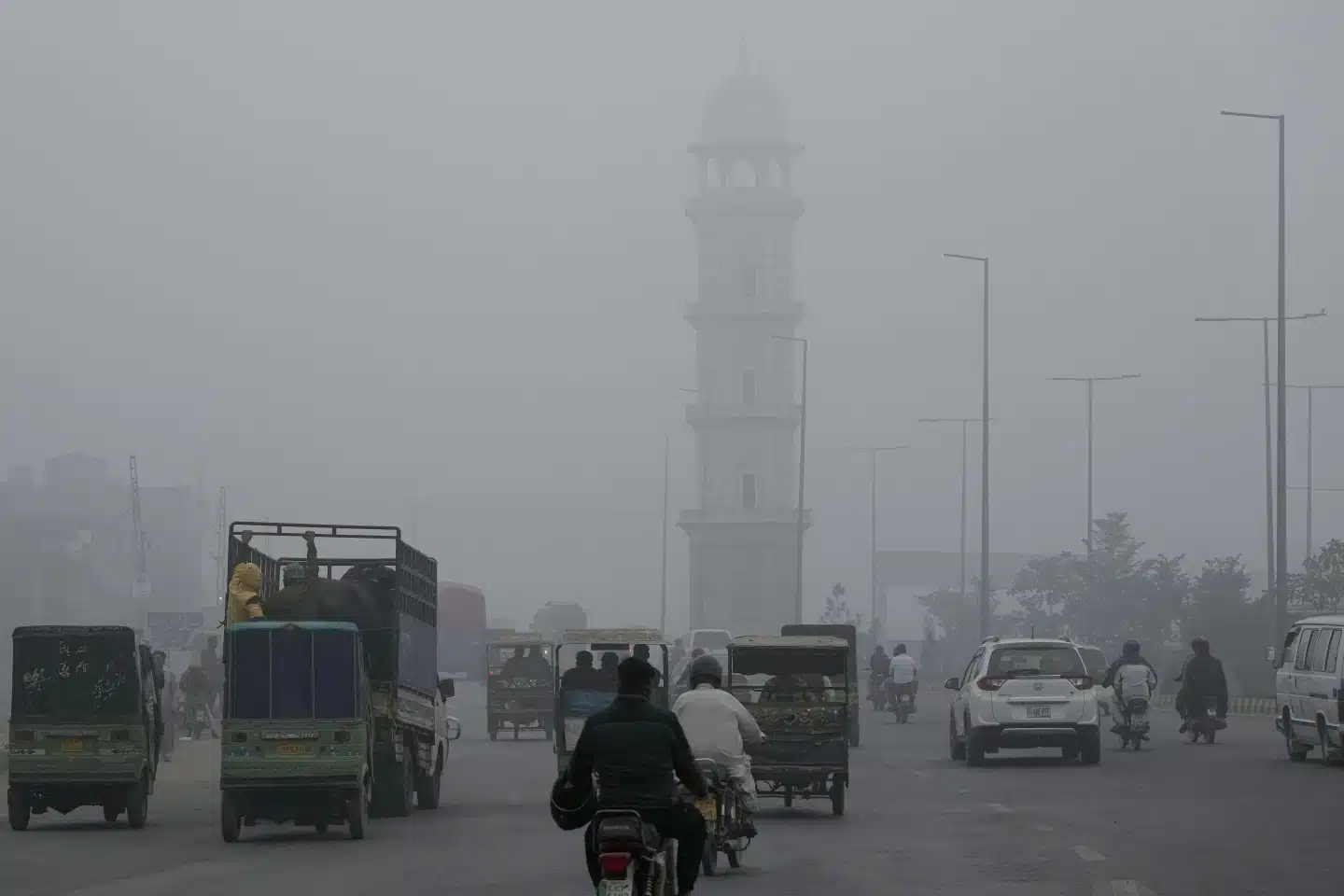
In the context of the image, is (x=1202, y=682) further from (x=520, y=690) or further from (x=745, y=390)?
(x=745, y=390)

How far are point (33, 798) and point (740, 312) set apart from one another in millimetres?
114914

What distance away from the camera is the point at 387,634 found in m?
Result: 24.0

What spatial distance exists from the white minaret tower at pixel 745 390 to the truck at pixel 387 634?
106 m

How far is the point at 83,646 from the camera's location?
2430cm

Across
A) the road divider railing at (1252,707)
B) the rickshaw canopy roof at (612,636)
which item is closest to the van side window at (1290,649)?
the rickshaw canopy roof at (612,636)

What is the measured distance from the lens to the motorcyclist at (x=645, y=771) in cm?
1113

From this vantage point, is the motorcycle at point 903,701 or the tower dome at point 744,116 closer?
the motorcycle at point 903,701

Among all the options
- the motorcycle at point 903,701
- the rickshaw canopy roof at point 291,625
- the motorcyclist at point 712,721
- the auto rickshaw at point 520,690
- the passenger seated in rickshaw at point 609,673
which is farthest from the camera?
the motorcycle at point 903,701

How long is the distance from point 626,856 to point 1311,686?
21670mm

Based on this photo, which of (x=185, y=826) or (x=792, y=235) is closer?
(x=185, y=826)

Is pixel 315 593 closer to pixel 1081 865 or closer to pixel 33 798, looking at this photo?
pixel 33 798

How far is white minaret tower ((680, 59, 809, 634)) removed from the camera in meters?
135

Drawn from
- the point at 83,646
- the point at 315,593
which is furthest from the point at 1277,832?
the point at 83,646

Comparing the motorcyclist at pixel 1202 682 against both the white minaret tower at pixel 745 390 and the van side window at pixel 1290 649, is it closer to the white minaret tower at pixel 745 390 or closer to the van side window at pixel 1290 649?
the van side window at pixel 1290 649
